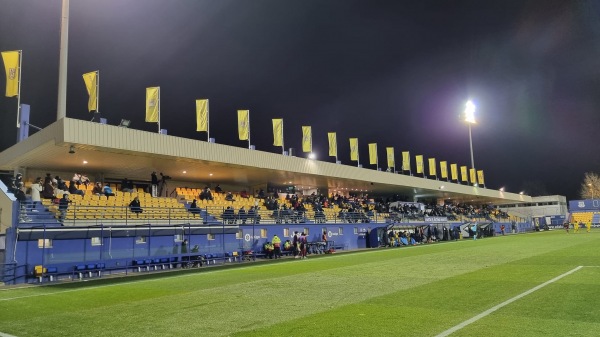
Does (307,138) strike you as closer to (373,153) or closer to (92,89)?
(373,153)

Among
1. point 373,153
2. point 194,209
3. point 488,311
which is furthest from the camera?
point 373,153

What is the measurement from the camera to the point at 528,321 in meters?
7.33

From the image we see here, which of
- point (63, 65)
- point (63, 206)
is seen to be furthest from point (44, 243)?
point (63, 65)

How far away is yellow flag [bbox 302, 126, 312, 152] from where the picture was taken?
1581 inches

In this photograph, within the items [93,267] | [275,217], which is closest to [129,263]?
[93,267]

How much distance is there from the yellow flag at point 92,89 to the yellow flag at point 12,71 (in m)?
3.66

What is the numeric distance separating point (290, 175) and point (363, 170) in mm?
10256

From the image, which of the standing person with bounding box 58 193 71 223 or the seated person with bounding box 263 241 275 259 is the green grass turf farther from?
the seated person with bounding box 263 241 275 259

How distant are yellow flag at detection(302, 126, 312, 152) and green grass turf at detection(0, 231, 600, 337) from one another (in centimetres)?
2527

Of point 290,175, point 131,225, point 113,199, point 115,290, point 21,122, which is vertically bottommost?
point 115,290

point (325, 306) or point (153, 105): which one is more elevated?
point (153, 105)

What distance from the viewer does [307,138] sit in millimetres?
40344

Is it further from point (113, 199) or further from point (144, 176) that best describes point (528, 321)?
point (144, 176)

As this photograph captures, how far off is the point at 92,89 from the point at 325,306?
22.4 meters
